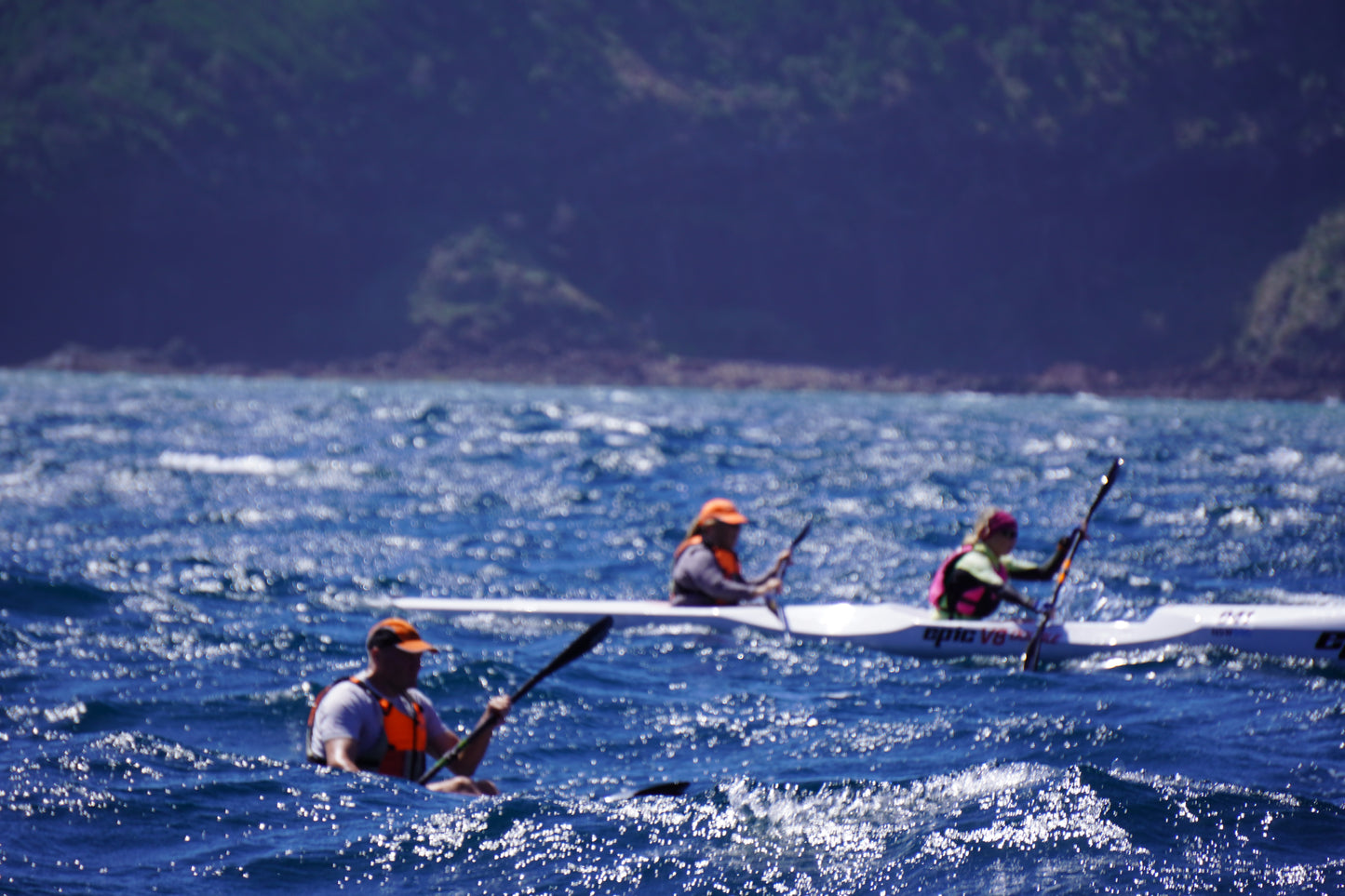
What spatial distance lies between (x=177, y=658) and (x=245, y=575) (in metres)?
4.07

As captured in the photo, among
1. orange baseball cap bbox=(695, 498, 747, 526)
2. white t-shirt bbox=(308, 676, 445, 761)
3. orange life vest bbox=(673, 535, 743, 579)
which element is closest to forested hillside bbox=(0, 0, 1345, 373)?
orange life vest bbox=(673, 535, 743, 579)

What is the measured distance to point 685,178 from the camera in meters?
146

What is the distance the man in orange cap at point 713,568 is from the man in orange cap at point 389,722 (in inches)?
209

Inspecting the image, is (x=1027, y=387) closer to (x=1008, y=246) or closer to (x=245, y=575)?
(x=1008, y=246)

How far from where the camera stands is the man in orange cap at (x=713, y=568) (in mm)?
11727

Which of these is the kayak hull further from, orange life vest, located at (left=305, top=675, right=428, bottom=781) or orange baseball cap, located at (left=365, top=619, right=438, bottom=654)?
orange baseball cap, located at (left=365, top=619, right=438, bottom=654)

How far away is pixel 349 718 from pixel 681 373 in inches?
4655

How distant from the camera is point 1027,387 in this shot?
123875 mm

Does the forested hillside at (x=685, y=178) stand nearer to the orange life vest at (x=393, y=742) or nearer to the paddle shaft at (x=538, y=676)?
the paddle shaft at (x=538, y=676)

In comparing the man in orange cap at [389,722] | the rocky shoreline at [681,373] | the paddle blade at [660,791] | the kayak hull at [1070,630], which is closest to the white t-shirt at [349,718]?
the man in orange cap at [389,722]

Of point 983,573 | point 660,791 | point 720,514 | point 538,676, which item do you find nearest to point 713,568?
point 720,514

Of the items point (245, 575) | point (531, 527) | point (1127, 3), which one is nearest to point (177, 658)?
point (245, 575)

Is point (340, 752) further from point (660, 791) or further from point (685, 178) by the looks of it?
point (685, 178)

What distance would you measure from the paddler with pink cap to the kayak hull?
22 cm
